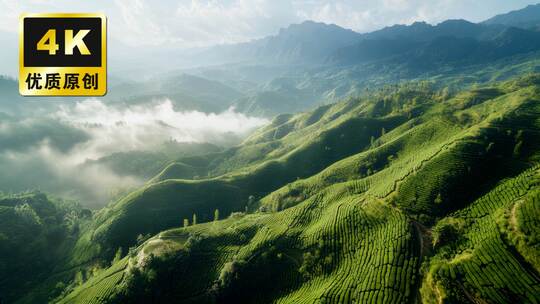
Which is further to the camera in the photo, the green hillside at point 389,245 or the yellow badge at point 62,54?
the green hillside at point 389,245

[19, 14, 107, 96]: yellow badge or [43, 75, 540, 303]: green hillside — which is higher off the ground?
[19, 14, 107, 96]: yellow badge

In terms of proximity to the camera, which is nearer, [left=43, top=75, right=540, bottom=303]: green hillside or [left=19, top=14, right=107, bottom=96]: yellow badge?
[left=19, top=14, right=107, bottom=96]: yellow badge

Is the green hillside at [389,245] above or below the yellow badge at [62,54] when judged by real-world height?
below

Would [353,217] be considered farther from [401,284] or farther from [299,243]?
[401,284]

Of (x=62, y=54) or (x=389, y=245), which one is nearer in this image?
(x=62, y=54)

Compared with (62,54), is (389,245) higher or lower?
lower

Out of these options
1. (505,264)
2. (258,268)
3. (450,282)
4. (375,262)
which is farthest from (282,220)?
(505,264)

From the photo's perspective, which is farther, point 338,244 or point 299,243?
point 299,243

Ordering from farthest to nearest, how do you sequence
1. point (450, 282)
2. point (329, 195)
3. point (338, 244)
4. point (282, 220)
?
point (329, 195), point (282, 220), point (338, 244), point (450, 282)
